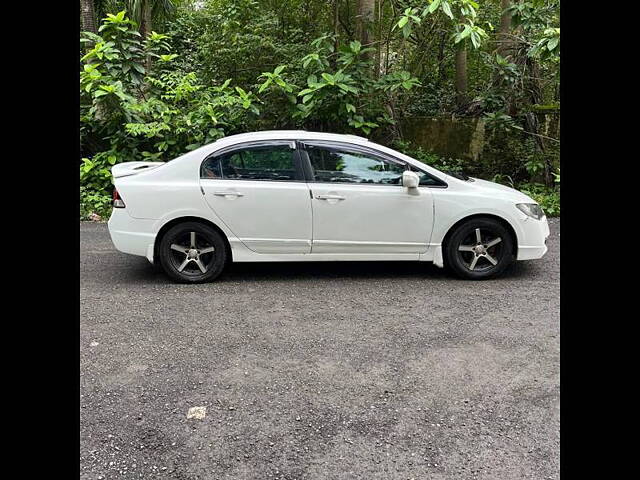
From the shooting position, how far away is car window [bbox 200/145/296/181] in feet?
18.9

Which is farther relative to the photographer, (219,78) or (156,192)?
(219,78)

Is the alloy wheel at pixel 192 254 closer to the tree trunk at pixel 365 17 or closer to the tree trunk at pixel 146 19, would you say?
the tree trunk at pixel 365 17

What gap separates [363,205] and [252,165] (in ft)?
3.79

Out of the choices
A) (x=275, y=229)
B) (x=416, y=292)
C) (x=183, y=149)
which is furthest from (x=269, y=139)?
(x=183, y=149)

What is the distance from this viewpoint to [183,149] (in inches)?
385

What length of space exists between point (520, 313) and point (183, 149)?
21.6 feet

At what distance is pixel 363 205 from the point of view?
5703 millimetres

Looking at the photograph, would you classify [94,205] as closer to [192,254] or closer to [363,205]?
[192,254]

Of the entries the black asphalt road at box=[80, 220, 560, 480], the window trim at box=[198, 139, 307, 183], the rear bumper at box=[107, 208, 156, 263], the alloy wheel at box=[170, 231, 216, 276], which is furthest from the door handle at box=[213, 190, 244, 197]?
the black asphalt road at box=[80, 220, 560, 480]

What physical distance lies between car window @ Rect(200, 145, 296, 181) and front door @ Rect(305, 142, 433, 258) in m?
0.27

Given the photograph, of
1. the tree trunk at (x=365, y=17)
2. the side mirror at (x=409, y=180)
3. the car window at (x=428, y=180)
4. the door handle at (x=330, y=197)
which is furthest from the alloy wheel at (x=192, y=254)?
the tree trunk at (x=365, y=17)
